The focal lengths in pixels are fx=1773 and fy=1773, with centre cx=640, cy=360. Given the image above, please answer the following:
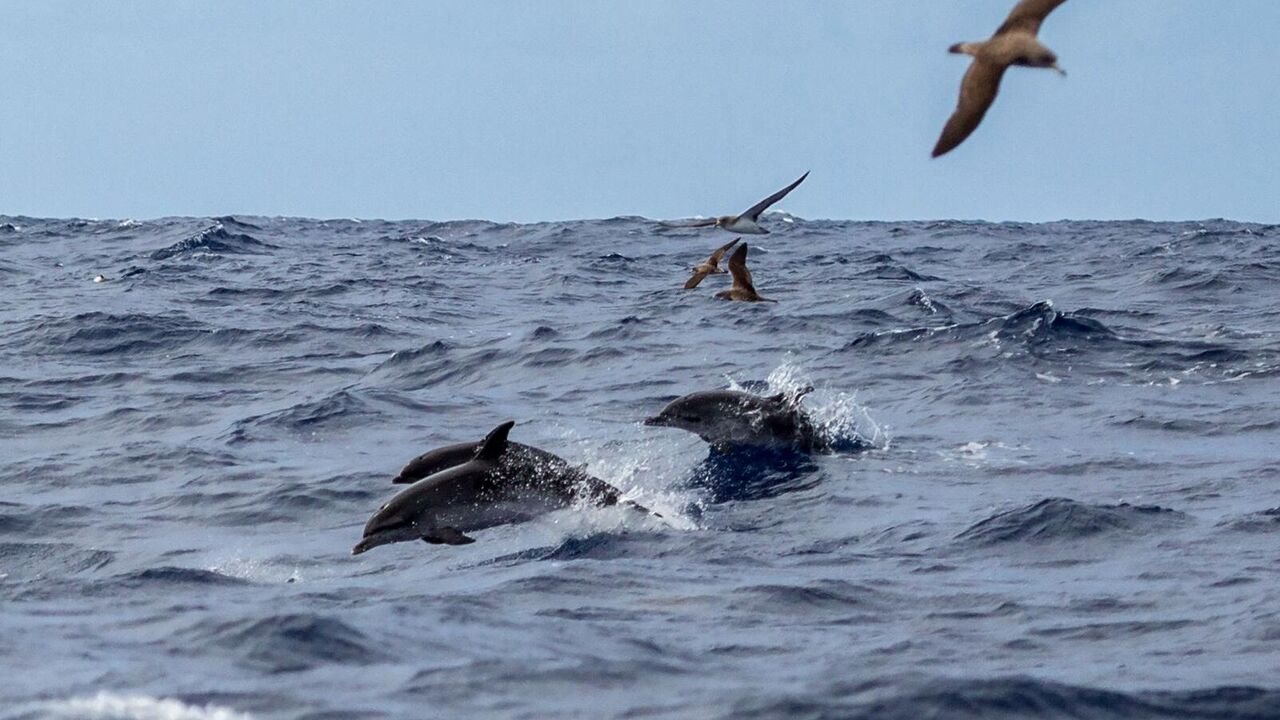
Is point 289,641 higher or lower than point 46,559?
higher

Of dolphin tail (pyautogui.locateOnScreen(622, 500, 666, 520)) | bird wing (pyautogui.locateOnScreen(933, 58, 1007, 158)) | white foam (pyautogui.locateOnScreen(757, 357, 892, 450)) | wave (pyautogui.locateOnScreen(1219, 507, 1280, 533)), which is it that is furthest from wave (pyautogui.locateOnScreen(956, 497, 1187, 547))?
bird wing (pyautogui.locateOnScreen(933, 58, 1007, 158))

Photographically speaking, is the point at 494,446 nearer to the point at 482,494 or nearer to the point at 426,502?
the point at 482,494

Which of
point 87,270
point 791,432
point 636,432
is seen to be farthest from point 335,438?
point 87,270

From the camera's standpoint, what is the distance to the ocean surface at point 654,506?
8.69 metres

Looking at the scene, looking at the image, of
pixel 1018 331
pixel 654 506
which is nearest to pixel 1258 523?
pixel 654 506

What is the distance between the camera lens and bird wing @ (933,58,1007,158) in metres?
7.36

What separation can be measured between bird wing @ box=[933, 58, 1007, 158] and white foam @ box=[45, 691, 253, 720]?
12.8 feet

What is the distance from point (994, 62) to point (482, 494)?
588 cm

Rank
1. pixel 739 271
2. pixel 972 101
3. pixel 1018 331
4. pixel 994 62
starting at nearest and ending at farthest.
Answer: pixel 972 101 → pixel 994 62 → pixel 739 271 → pixel 1018 331

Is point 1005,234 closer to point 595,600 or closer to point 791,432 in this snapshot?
point 791,432

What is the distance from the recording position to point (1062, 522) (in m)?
13.3

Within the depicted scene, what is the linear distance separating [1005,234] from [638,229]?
36.5 ft

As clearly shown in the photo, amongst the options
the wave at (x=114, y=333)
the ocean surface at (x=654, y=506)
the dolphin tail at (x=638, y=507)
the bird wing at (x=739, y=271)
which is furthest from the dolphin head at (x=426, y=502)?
the wave at (x=114, y=333)

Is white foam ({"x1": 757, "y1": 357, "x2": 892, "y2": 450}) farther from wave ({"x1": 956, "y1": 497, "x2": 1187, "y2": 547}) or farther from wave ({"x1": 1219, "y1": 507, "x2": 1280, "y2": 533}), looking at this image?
wave ({"x1": 1219, "y1": 507, "x2": 1280, "y2": 533})
